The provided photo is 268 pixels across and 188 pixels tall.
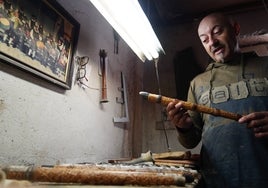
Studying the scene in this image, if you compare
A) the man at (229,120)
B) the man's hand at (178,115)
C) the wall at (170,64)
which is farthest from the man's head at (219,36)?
the wall at (170,64)

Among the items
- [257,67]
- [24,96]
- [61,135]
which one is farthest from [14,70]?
[257,67]

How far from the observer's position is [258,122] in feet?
3.83

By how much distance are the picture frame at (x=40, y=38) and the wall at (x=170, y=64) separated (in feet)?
5.24

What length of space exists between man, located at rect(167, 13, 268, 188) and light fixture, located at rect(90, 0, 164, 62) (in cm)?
42

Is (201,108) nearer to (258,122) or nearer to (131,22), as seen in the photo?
(258,122)

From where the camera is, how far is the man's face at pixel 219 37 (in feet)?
5.27

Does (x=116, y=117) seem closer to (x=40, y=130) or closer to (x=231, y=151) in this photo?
(x=40, y=130)

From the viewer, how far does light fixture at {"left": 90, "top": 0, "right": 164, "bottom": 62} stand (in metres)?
1.35

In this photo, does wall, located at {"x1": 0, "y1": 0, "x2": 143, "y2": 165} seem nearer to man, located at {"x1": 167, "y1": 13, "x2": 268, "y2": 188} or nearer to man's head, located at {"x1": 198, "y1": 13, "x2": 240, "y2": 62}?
man, located at {"x1": 167, "y1": 13, "x2": 268, "y2": 188}

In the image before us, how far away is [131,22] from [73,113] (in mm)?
735

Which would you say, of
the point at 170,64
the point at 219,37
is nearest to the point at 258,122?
the point at 219,37

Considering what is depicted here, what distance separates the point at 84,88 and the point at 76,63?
0.66 ft

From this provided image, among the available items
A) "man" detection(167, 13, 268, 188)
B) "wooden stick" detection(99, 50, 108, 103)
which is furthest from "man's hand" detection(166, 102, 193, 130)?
"wooden stick" detection(99, 50, 108, 103)

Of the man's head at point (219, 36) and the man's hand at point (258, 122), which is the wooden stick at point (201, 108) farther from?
the man's head at point (219, 36)
